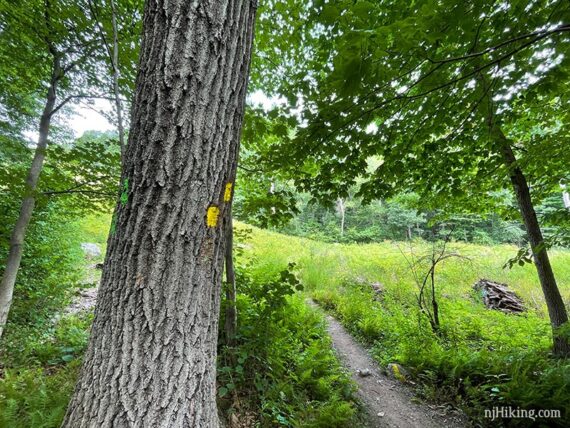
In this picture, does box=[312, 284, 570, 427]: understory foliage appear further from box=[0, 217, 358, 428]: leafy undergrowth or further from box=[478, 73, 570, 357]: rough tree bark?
box=[0, 217, 358, 428]: leafy undergrowth

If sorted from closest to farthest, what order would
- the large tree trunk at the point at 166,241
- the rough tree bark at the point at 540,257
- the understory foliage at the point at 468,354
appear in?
the large tree trunk at the point at 166,241, the understory foliage at the point at 468,354, the rough tree bark at the point at 540,257

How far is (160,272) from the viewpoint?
1.13 meters

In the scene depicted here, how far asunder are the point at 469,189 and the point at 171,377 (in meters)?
4.94

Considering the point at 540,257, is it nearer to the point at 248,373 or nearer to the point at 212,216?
the point at 248,373

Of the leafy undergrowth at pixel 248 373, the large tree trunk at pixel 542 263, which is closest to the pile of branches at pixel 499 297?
the large tree trunk at pixel 542 263

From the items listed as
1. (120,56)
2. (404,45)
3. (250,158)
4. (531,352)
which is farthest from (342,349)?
(120,56)

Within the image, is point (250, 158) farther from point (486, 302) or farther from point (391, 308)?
point (486, 302)

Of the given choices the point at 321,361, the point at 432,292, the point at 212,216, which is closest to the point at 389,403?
the point at 321,361

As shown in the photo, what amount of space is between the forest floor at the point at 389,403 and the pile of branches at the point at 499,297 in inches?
200

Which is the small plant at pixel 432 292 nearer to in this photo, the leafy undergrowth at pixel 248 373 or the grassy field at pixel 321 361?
the grassy field at pixel 321 361

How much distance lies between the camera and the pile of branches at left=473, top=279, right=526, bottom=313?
7.14 metres

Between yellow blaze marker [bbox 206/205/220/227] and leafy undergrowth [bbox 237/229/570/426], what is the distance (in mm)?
2932

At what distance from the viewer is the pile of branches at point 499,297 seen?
7145mm

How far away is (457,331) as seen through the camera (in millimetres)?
5203
